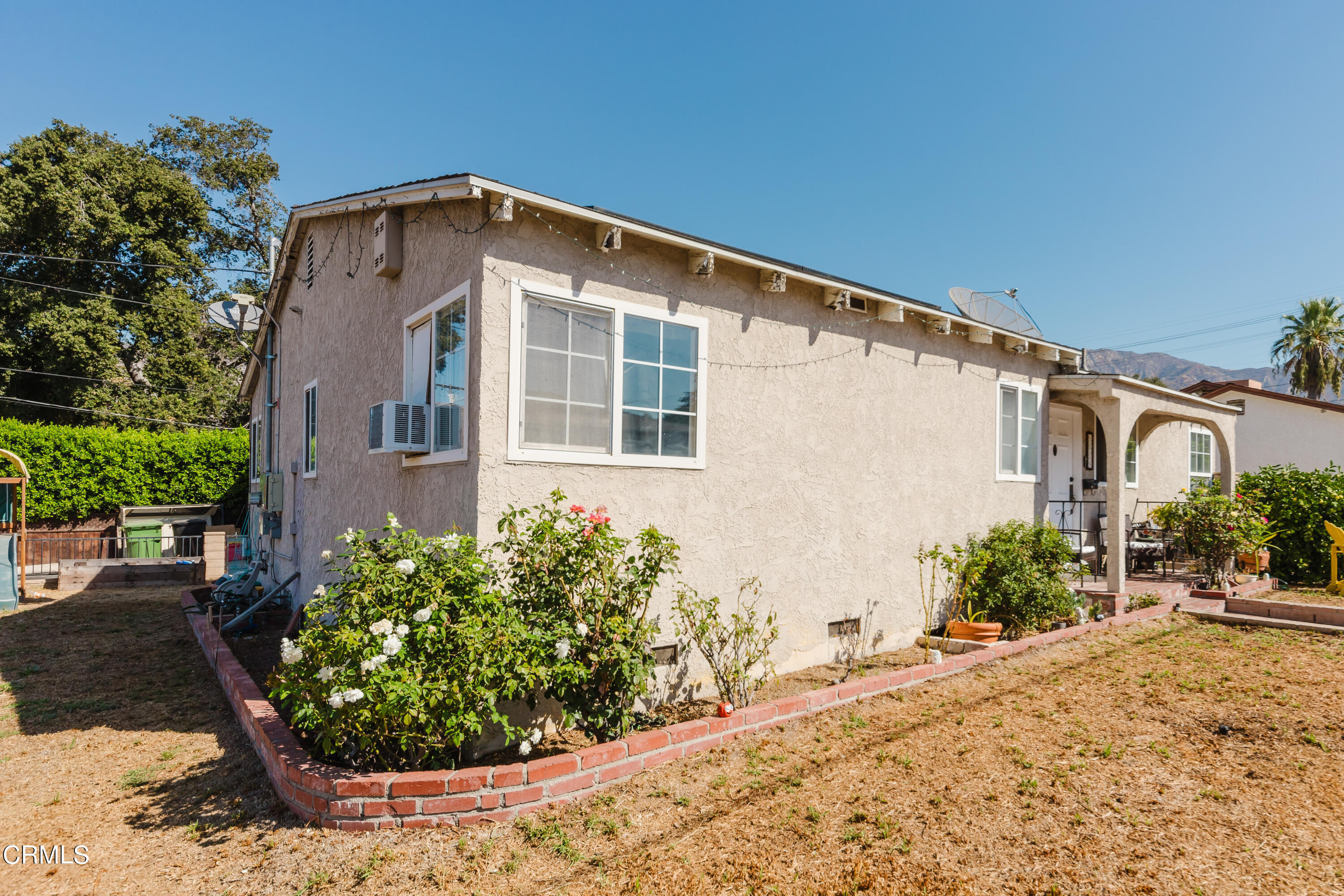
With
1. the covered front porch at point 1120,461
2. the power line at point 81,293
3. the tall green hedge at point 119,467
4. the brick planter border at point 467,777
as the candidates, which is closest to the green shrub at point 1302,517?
the covered front porch at point 1120,461

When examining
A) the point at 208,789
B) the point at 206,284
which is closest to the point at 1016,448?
the point at 208,789

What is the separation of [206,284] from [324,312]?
23301mm

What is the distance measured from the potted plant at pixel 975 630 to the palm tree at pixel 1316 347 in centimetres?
3917

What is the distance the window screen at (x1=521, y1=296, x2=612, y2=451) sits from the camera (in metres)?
5.28


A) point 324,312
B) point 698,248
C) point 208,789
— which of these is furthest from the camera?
point 324,312

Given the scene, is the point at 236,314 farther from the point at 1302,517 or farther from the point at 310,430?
the point at 1302,517

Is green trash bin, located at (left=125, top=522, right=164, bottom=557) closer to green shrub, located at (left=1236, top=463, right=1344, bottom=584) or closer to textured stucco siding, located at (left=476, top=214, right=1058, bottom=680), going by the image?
textured stucco siding, located at (left=476, top=214, right=1058, bottom=680)

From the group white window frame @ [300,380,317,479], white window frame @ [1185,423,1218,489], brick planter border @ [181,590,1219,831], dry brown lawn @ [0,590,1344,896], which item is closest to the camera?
dry brown lawn @ [0,590,1344,896]

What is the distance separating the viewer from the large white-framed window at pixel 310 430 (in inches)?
374

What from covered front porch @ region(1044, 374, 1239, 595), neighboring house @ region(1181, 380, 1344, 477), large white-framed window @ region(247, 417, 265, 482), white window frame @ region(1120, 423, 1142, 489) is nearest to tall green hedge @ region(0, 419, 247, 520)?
large white-framed window @ region(247, 417, 265, 482)

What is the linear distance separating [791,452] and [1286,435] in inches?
795

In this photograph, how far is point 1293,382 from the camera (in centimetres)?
3597

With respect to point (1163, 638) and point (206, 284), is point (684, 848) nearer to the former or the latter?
point (1163, 638)

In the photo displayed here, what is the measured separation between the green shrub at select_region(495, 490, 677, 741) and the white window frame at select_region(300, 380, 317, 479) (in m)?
5.85
